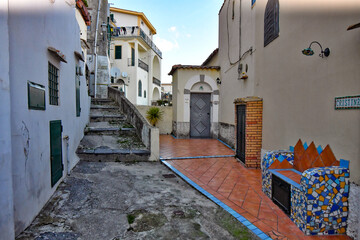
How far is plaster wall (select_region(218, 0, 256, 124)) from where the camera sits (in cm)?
705

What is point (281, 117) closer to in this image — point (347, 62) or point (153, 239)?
point (347, 62)

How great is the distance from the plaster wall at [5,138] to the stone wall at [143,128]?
173 inches

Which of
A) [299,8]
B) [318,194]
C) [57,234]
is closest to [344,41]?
[299,8]

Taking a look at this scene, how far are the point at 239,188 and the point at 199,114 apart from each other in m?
7.22

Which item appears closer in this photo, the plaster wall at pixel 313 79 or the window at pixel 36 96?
the plaster wall at pixel 313 79

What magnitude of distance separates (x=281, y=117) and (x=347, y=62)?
2.14 m

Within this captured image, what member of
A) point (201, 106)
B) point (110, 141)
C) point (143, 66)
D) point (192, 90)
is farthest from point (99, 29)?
point (110, 141)

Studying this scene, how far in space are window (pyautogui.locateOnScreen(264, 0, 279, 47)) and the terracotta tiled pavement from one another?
3.57 metres

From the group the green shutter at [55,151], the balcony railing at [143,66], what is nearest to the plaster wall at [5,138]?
the green shutter at [55,151]

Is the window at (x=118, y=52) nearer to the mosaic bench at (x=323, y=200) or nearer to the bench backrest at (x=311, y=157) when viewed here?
the bench backrest at (x=311, y=157)

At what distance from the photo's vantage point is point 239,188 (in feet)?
14.9

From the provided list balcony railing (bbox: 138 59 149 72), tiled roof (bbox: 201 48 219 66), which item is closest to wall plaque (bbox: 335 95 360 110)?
tiled roof (bbox: 201 48 219 66)

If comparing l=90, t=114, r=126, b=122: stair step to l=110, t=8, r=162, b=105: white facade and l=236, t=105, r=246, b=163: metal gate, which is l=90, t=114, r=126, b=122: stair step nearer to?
l=236, t=105, r=246, b=163: metal gate

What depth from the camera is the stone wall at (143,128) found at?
21.9ft
